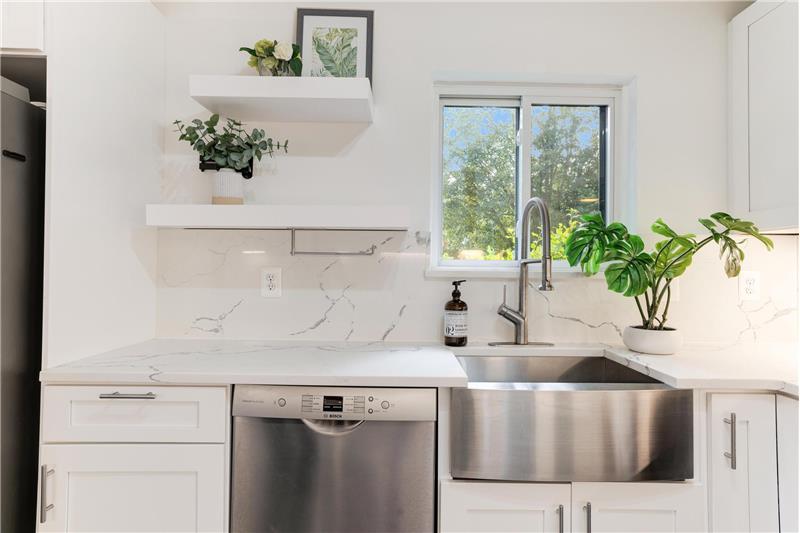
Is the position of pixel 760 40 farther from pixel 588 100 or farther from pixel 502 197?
pixel 502 197

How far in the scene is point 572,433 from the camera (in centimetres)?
130

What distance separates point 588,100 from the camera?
207 cm

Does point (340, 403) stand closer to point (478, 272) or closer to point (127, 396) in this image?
point (127, 396)

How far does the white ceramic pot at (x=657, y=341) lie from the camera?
1.70 metres

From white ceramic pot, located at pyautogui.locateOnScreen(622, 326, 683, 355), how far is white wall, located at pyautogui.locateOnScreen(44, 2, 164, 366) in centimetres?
183

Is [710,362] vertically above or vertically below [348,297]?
below

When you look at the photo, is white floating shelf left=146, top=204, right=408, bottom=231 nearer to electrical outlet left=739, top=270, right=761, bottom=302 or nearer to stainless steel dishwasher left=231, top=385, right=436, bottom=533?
stainless steel dishwasher left=231, top=385, right=436, bottom=533

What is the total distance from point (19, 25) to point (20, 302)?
0.76 m

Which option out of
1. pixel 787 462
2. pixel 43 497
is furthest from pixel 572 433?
pixel 43 497

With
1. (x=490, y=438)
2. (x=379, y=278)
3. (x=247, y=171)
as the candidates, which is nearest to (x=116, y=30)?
(x=247, y=171)

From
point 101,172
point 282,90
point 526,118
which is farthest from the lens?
point 526,118

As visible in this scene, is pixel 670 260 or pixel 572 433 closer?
pixel 572 433

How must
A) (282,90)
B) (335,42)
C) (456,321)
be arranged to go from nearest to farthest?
(282,90), (456,321), (335,42)

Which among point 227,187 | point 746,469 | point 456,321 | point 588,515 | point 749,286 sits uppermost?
point 227,187
